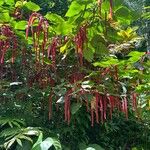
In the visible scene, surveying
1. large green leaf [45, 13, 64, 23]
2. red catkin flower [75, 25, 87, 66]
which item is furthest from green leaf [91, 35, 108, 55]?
large green leaf [45, 13, 64, 23]

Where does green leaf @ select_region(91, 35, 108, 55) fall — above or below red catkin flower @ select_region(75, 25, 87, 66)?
below

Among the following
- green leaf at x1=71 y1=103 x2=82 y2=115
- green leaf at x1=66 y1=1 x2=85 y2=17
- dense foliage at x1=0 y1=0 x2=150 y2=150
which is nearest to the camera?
green leaf at x1=66 y1=1 x2=85 y2=17

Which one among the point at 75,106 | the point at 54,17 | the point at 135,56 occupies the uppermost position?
the point at 54,17

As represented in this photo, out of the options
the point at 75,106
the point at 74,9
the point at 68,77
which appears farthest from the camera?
the point at 68,77

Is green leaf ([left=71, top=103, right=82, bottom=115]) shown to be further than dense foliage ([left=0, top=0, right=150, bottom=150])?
Yes

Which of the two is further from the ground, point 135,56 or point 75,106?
point 135,56

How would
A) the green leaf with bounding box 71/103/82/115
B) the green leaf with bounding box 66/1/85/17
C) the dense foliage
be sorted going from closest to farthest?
the green leaf with bounding box 66/1/85/17 → the dense foliage → the green leaf with bounding box 71/103/82/115

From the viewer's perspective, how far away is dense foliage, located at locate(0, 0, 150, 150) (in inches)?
94.2

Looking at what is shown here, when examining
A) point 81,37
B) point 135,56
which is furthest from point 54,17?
point 135,56

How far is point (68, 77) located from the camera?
291cm

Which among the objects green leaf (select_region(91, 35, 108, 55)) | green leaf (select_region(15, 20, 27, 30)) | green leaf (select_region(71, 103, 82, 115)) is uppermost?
green leaf (select_region(15, 20, 27, 30))

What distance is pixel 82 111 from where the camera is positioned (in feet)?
9.93

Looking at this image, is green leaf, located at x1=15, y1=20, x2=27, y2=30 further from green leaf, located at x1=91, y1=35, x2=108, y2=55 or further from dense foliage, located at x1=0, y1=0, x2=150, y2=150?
green leaf, located at x1=91, y1=35, x2=108, y2=55

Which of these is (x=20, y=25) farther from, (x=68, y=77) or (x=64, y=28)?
(x=68, y=77)
